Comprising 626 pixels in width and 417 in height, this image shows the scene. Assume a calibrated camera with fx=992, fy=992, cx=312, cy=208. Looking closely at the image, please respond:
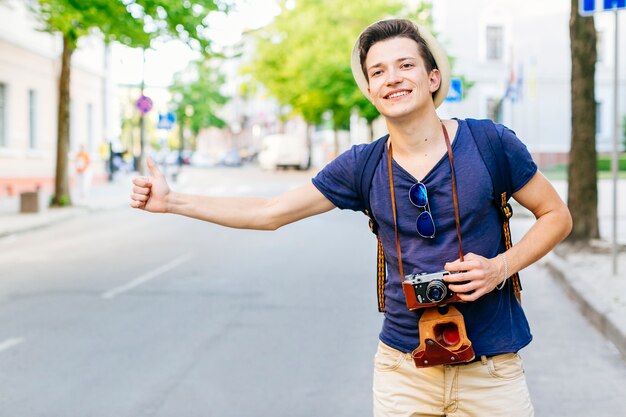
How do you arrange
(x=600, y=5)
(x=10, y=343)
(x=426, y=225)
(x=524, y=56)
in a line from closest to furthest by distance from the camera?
(x=426, y=225), (x=10, y=343), (x=600, y=5), (x=524, y=56)

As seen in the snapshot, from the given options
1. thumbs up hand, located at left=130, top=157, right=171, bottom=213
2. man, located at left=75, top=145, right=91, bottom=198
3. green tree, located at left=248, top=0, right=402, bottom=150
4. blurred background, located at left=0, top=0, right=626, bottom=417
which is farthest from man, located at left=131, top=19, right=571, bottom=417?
green tree, located at left=248, top=0, right=402, bottom=150

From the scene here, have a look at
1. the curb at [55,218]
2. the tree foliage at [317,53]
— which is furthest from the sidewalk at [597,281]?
the tree foliage at [317,53]

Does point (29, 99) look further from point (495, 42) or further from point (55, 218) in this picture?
point (495, 42)

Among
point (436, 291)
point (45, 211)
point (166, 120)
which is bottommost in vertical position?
point (45, 211)

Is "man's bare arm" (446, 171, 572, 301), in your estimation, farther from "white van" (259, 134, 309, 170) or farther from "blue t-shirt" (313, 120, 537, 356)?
"white van" (259, 134, 309, 170)

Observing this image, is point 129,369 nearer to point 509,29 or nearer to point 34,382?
point 34,382

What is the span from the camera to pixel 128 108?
86938 millimetres

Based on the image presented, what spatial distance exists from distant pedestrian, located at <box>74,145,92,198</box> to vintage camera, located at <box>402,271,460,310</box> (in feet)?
86.7

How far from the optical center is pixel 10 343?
7785 mm

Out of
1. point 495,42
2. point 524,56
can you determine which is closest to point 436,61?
point 524,56

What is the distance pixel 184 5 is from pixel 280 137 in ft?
161

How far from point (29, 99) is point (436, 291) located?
105ft

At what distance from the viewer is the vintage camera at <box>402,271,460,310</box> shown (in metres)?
2.69

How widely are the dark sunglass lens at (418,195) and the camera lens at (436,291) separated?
10.0 inches
